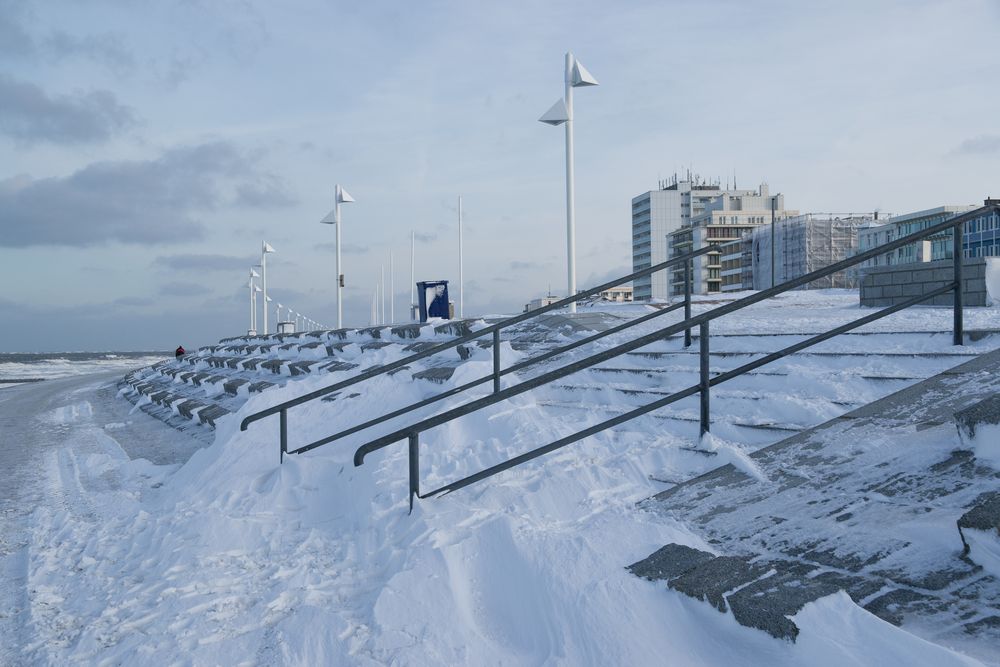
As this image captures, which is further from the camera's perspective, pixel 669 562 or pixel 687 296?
pixel 687 296

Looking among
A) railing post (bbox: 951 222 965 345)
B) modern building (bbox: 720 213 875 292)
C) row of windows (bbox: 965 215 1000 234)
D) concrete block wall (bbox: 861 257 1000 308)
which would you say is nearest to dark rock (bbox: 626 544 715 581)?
railing post (bbox: 951 222 965 345)

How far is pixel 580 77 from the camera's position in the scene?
13133mm

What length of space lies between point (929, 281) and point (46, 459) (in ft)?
40.5

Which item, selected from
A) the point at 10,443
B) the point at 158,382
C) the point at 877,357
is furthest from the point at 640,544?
the point at 158,382

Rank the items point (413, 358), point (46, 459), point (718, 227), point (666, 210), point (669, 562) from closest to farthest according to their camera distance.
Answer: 1. point (669, 562)
2. point (413, 358)
3. point (46, 459)
4. point (718, 227)
5. point (666, 210)

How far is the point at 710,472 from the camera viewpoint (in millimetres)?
4328

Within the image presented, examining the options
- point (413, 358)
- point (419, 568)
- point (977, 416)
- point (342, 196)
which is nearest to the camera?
point (977, 416)

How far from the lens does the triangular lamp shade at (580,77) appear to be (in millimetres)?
13125

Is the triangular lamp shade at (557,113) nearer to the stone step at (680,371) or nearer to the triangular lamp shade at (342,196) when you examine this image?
the stone step at (680,371)

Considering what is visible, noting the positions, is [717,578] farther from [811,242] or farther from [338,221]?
[811,242]

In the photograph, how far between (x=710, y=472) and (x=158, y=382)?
811 inches

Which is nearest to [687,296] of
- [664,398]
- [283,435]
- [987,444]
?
[664,398]

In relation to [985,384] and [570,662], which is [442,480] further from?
[985,384]

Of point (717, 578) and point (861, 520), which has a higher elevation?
point (861, 520)
